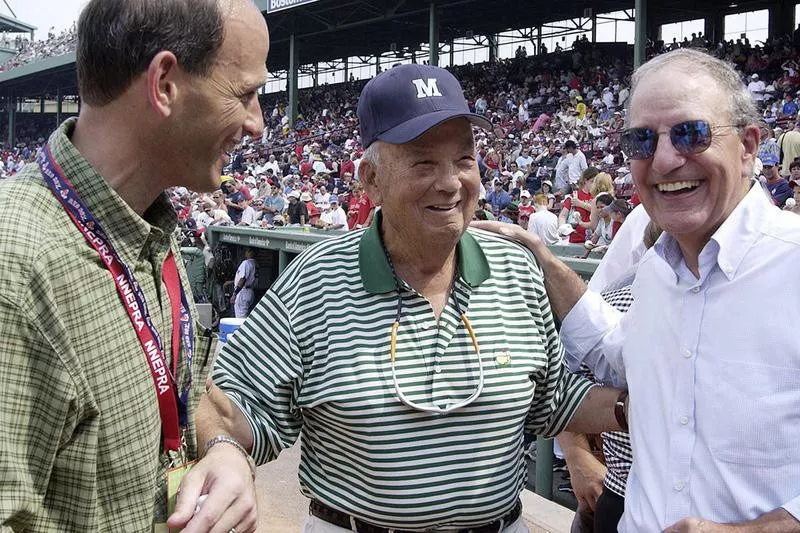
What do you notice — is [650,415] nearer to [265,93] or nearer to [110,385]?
[110,385]

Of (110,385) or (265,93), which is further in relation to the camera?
(265,93)

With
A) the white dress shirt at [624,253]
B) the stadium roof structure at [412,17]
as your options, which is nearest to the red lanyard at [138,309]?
the white dress shirt at [624,253]

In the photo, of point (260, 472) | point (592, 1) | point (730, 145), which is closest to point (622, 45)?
point (592, 1)

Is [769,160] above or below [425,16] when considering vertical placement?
→ below

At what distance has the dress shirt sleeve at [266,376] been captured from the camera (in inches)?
72.4

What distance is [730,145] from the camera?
1.76 meters

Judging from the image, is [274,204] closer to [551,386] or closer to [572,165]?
[572,165]

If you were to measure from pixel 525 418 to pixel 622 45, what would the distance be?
2784cm

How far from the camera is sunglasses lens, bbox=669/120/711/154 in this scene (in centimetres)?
174

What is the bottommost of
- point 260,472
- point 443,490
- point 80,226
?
point 260,472

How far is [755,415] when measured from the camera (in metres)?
1.61

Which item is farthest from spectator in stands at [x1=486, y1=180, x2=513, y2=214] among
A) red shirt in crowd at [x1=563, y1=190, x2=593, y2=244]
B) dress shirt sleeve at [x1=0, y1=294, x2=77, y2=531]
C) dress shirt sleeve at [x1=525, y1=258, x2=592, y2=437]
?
dress shirt sleeve at [x1=0, y1=294, x2=77, y2=531]

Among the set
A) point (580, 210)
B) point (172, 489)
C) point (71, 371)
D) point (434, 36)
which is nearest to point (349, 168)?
point (434, 36)

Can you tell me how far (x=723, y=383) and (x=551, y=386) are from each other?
1.61ft
